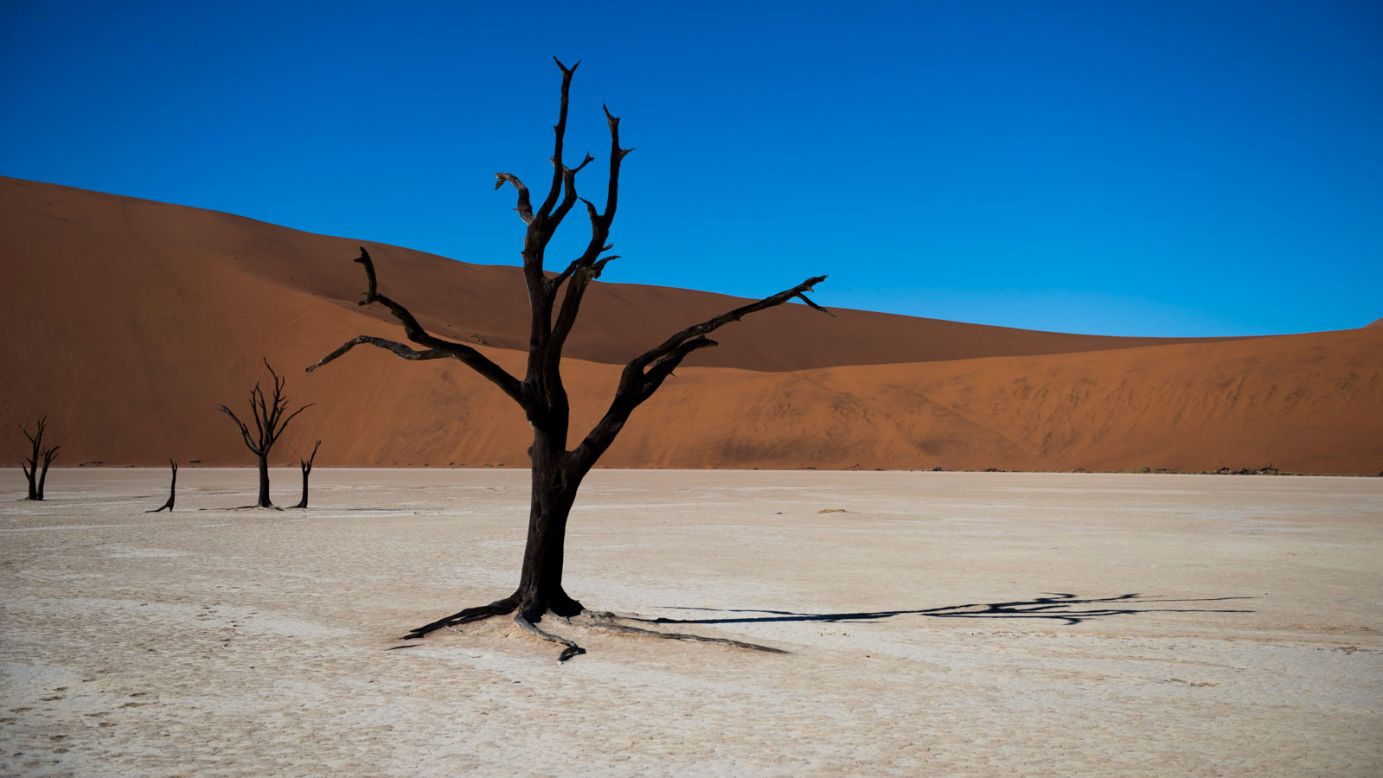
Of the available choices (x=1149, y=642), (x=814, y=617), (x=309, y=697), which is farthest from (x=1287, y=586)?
(x=309, y=697)

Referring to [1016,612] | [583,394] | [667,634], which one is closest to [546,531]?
[667,634]

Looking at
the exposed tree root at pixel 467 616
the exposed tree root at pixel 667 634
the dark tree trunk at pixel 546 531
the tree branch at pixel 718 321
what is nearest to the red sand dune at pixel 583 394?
the tree branch at pixel 718 321

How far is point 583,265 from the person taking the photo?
9875 mm

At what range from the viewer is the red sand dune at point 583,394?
5944cm

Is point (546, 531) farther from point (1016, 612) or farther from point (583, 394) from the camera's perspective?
point (583, 394)

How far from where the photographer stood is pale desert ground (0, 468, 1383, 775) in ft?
18.6

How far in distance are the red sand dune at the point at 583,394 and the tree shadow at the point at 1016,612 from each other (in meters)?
46.6

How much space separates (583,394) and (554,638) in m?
61.4

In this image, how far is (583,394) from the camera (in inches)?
2746

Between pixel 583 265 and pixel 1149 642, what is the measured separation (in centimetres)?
599

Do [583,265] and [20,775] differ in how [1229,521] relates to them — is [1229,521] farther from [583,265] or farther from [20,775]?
[20,775]

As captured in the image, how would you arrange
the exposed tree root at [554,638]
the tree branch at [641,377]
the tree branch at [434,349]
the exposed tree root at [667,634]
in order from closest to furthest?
1. the exposed tree root at [554,638]
2. the exposed tree root at [667,634]
3. the tree branch at [434,349]
4. the tree branch at [641,377]

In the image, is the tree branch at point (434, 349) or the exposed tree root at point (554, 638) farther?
the tree branch at point (434, 349)

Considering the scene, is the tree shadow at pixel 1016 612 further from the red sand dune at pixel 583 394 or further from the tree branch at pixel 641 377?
the red sand dune at pixel 583 394
